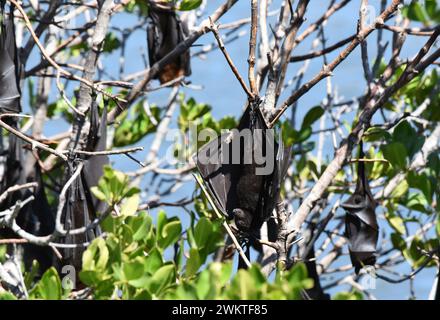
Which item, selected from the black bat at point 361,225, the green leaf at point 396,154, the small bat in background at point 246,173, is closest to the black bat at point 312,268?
the black bat at point 361,225

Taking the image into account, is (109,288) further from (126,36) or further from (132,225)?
(126,36)

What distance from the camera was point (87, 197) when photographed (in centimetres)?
416

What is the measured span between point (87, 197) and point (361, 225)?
1538mm

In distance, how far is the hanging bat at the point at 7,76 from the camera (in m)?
4.50

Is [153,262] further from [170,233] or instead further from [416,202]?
[416,202]

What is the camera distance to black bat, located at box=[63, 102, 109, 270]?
12.7 ft

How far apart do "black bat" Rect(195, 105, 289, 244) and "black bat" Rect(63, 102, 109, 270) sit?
1.90 feet

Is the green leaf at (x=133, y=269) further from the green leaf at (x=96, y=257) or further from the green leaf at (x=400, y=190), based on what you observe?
the green leaf at (x=400, y=190)

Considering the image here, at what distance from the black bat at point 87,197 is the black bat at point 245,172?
580 millimetres

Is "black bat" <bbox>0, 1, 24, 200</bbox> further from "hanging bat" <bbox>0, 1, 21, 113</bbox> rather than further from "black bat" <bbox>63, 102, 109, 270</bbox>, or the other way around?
"black bat" <bbox>63, 102, 109, 270</bbox>

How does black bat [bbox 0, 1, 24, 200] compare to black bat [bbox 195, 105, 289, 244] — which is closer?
black bat [bbox 195, 105, 289, 244]

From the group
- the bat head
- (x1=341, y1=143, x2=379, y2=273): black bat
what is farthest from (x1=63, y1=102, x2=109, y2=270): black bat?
(x1=341, y1=143, x2=379, y2=273): black bat

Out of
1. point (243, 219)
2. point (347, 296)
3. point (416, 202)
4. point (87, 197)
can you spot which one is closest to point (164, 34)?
point (87, 197)

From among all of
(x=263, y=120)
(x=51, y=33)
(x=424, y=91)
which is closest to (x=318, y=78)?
(x=263, y=120)
